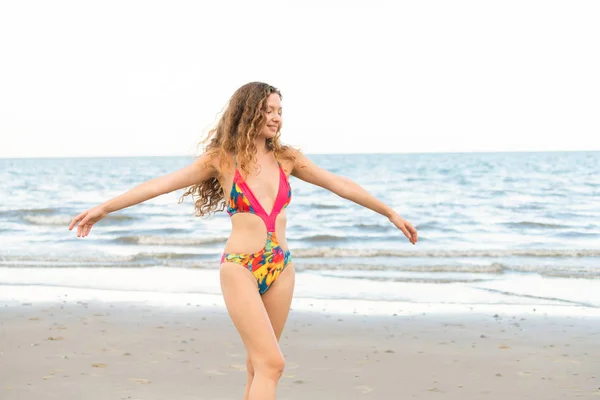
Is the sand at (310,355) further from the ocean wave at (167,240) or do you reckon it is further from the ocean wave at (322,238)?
the ocean wave at (322,238)

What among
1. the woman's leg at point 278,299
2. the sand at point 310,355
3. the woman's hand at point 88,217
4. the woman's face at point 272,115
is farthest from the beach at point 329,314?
the woman's face at point 272,115

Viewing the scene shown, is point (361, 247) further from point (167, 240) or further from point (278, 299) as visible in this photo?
point (278, 299)

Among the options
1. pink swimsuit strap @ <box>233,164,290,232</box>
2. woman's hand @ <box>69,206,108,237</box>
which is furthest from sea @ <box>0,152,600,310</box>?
woman's hand @ <box>69,206,108,237</box>

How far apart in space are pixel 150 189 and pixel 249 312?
0.77m

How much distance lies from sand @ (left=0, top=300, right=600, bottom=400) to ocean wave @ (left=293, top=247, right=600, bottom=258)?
284 inches

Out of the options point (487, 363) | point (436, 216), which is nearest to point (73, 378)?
point (487, 363)

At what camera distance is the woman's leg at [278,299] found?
3.88 m

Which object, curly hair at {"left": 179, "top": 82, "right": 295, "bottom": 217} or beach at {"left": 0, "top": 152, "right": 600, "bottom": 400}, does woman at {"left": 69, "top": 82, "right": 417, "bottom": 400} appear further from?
beach at {"left": 0, "top": 152, "right": 600, "bottom": 400}

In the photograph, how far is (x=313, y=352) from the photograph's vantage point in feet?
23.5

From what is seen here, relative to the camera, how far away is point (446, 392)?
5.85 metres

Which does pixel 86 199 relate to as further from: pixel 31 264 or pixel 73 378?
pixel 73 378

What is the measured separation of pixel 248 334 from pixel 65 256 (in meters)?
12.8

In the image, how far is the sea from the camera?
11.3 metres

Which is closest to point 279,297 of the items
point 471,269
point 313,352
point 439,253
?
point 313,352
